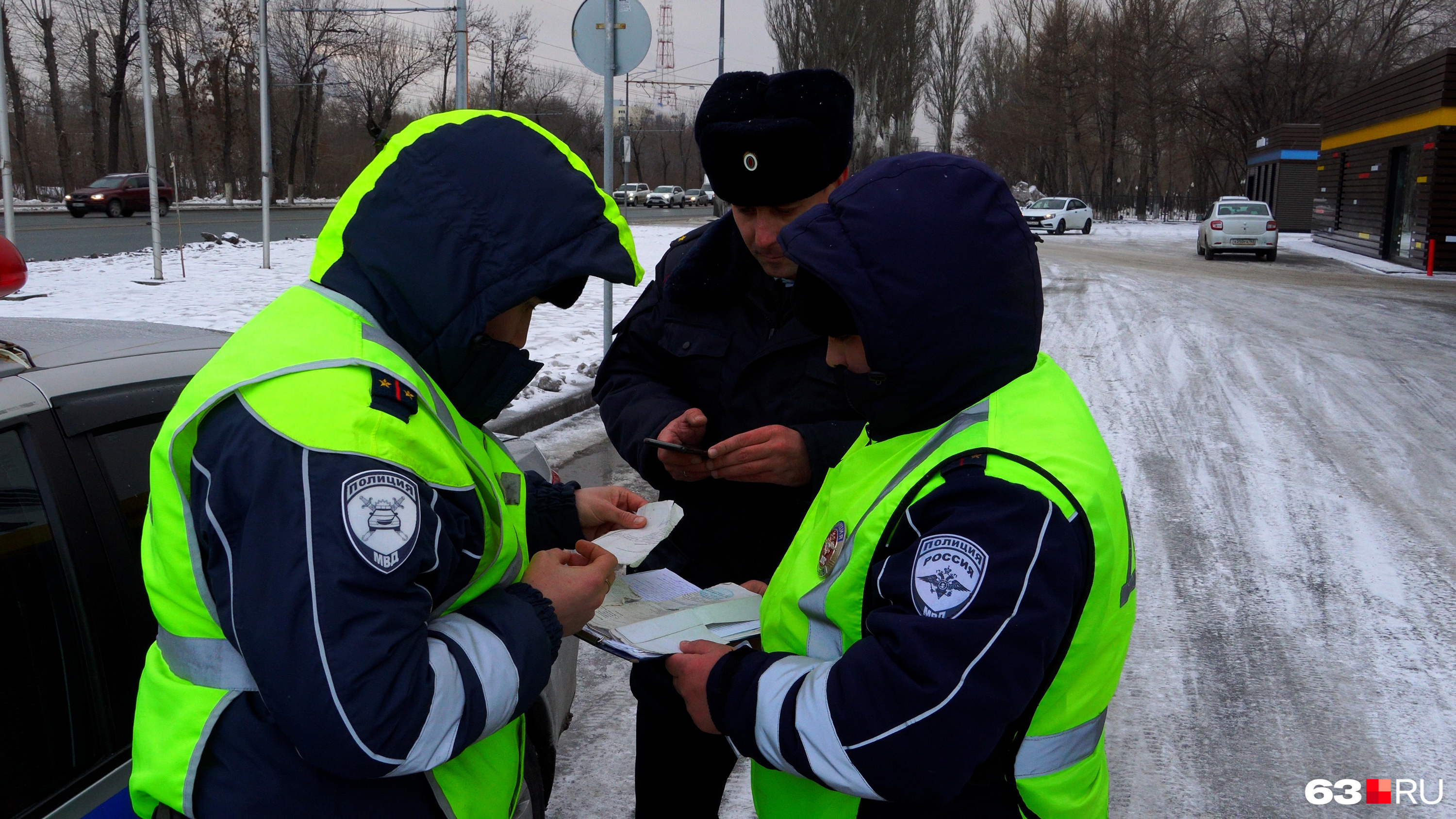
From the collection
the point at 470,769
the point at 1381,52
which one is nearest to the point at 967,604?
the point at 470,769

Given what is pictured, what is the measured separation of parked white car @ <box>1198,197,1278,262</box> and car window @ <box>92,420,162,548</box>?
25529 millimetres

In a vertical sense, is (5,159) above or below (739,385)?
above

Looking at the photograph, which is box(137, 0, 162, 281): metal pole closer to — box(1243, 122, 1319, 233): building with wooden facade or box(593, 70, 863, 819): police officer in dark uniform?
box(593, 70, 863, 819): police officer in dark uniform

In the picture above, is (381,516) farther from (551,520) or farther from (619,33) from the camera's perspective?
A: (619,33)

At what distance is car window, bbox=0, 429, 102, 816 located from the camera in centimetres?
157

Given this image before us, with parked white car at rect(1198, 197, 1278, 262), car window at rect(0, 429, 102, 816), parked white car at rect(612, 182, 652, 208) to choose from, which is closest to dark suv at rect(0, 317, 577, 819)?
car window at rect(0, 429, 102, 816)

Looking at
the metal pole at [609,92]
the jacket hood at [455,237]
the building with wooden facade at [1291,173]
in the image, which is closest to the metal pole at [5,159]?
the metal pole at [609,92]

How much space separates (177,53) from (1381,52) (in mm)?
50458

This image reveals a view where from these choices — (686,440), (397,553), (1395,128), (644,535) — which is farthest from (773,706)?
(1395,128)

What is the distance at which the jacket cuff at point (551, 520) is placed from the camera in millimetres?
1956

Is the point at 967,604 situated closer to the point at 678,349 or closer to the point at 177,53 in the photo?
the point at 678,349

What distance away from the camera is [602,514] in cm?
199

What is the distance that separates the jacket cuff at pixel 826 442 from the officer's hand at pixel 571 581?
0.54m

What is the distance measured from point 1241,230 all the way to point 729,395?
A: 24.8m
